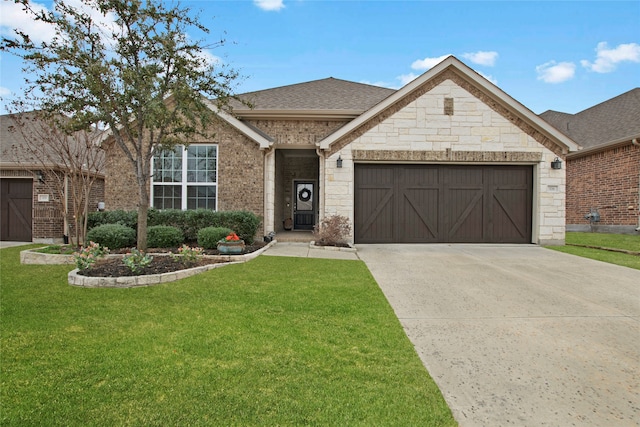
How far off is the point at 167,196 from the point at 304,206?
6570 mm

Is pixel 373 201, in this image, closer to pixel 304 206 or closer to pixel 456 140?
pixel 456 140

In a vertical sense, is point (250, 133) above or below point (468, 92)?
below

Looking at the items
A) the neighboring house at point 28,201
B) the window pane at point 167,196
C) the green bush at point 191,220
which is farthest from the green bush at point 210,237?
the neighboring house at point 28,201

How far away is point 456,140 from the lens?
11.1 meters

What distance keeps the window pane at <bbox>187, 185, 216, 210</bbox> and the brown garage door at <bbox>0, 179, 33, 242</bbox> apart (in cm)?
656

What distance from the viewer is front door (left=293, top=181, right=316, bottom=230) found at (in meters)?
16.2

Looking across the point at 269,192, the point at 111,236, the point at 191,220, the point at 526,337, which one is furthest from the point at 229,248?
the point at 526,337

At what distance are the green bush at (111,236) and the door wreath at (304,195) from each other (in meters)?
8.18

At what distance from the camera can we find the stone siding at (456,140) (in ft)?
36.2

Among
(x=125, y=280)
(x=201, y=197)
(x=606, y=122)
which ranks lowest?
(x=125, y=280)

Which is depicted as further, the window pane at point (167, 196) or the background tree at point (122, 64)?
the window pane at point (167, 196)

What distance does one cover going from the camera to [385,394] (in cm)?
249

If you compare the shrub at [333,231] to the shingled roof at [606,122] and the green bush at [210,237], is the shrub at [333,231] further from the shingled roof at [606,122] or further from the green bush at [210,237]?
the shingled roof at [606,122]

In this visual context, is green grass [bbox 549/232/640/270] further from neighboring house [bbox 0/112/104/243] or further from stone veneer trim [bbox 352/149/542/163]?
neighboring house [bbox 0/112/104/243]
